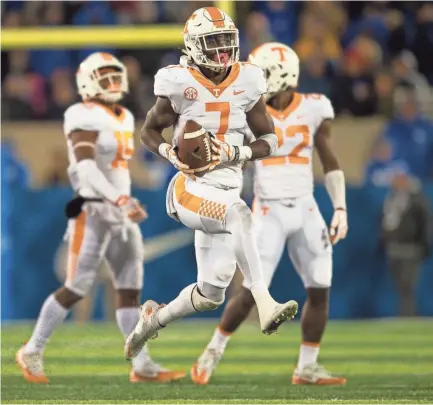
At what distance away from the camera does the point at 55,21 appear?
12359 millimetres

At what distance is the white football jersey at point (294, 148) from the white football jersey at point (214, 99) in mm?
1072

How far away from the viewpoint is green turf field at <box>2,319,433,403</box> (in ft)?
23.8

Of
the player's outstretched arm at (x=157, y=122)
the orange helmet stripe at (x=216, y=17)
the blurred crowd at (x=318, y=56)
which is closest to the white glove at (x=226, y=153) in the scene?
the player's outstretched arm at (x=157, y=122)

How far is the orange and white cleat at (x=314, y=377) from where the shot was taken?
7.77 metres

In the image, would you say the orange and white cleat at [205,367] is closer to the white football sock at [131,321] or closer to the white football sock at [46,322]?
the white football sock at [131,321]

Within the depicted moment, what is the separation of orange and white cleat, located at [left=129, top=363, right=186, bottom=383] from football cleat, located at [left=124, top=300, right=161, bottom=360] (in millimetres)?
955

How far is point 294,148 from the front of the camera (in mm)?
7871

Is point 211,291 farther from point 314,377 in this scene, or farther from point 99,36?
point 99,36

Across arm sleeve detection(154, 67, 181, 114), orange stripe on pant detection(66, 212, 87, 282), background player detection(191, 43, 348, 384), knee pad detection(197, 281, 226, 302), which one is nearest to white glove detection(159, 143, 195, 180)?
arm sleeve detection(154, 67, 181, 114)

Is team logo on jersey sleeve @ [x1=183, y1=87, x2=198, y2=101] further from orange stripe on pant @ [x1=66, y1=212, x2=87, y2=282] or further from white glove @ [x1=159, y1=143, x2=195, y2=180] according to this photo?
orange stripe on pant @ [x1=66, y1=212, x2=87, y2=282]

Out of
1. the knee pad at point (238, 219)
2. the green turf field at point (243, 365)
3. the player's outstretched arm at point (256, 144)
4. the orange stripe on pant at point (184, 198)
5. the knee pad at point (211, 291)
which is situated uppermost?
the player's outstretched arm at point (256, 144)

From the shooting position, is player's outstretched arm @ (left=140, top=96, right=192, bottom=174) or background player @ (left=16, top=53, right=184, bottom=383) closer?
player's outstretched arm @ (left=140, top=96, right=192, bottom=174)

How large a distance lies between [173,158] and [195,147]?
150 millimetres

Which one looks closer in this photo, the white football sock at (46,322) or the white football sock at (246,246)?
the white football sock at (246,246)
